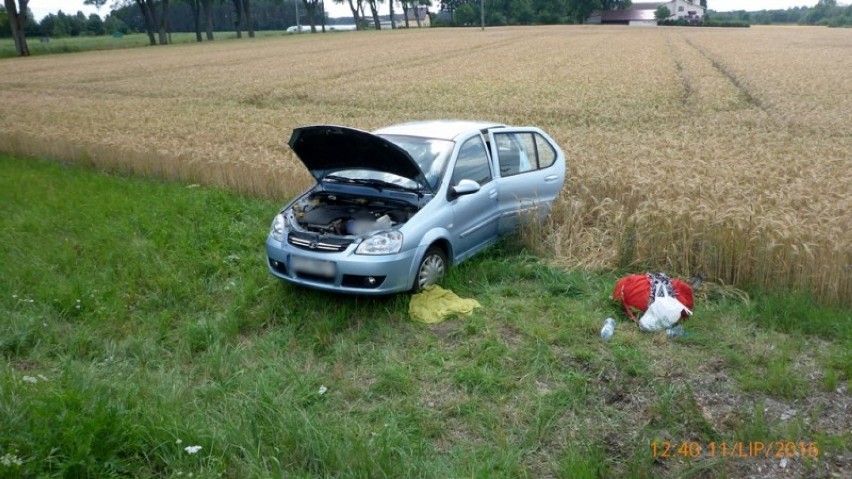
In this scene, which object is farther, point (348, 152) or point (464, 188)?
point (348, 152)

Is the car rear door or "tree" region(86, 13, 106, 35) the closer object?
the car rear door

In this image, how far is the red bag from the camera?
18.2 feet

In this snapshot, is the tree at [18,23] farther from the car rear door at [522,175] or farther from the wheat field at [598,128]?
the car rear door at [522,175]

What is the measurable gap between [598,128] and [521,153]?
8513mm

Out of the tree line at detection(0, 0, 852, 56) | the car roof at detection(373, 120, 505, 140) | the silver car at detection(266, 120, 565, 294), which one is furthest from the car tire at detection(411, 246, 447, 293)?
the tree line at detection(0, 0, 852, 56)

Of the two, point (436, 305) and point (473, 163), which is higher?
point (473, 163)

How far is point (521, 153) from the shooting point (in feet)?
25.6

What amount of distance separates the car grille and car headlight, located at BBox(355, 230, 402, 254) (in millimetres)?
149

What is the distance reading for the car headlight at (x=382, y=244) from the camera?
5.75 metres

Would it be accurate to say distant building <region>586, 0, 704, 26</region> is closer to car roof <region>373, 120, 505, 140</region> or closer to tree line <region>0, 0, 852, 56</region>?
tree line <region>0, 0, 852, 56</region>

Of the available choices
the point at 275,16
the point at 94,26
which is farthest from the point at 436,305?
the point at 275,16

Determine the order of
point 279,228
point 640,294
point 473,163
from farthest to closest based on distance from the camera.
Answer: point 473,163 → point 279,228 → point 640,294

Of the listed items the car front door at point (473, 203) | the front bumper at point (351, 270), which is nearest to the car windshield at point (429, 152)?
the car front door at point (473, 203)

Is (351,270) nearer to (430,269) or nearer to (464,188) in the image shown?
(430,269)
